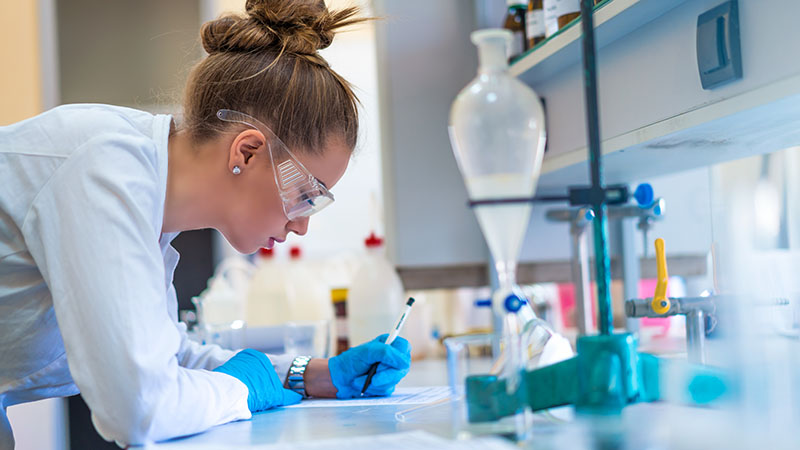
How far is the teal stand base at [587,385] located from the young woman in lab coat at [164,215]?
38cm

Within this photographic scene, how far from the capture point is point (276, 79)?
1229 mm

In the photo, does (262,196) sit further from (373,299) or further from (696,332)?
(373,299)

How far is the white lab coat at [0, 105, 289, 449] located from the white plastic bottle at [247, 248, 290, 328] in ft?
4.20

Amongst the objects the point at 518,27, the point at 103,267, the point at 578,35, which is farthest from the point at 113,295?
the point at 518,27

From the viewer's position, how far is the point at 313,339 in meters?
1.98

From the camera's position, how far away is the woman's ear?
1198mm

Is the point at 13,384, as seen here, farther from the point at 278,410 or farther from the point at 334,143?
the point at 334,143

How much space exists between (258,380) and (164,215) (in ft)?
1.01

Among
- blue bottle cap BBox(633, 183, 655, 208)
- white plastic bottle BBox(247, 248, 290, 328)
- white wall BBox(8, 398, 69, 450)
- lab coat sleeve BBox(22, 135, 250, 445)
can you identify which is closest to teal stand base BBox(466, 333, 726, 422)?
lab coat sleeve BBox(22, 135, 250, 445)

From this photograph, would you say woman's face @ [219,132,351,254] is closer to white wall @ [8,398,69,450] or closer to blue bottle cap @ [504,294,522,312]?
blue bottle cap @ [504,294,522,312]

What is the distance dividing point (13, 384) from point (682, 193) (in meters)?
1.43

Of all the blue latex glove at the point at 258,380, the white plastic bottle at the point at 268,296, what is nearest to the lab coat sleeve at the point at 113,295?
the blue latex glove at the point at 258,380

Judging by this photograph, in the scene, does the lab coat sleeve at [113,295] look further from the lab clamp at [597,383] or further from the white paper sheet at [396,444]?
the lab clamp at [597,383]

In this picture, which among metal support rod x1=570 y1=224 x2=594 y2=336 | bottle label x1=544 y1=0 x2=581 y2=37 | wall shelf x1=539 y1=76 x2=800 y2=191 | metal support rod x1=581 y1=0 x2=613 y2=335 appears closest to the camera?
metal support rod x1=581 y1=0 x2=613 y2=335
